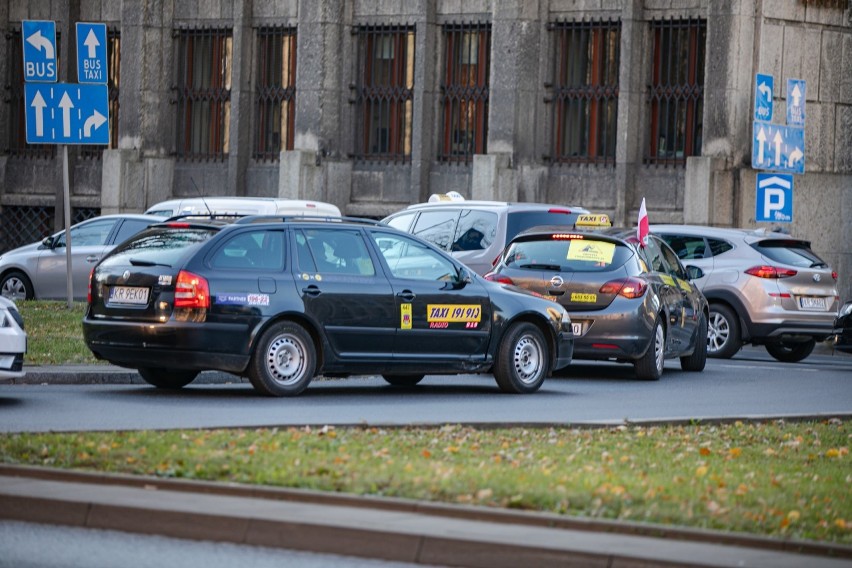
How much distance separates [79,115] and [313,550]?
15.0m

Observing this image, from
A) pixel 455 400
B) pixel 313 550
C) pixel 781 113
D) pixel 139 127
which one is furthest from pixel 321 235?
pixel 139 127

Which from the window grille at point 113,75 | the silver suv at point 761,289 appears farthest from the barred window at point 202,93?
the silver suv at point 761,289

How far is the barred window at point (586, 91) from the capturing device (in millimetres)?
32469

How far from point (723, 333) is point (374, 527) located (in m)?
15.4

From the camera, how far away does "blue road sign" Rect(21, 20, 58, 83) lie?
2306cm

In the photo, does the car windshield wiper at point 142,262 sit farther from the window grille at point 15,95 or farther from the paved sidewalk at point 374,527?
the window grille at point 15,95

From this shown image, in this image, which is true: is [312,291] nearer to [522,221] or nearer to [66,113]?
[522,221]

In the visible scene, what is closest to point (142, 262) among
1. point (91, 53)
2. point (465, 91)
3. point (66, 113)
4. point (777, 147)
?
point (66, 113)

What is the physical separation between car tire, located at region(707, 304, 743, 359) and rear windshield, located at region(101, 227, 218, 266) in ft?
31.3

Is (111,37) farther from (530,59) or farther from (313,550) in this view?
Result: (313,550)

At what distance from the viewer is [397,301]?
643 inches

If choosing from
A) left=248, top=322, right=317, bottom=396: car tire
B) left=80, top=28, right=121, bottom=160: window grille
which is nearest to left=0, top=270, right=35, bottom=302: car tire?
left=80, top=28, right=121, bottom=160: window grille

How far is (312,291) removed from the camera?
621 inches

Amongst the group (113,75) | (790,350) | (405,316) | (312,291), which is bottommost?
(790,350)
